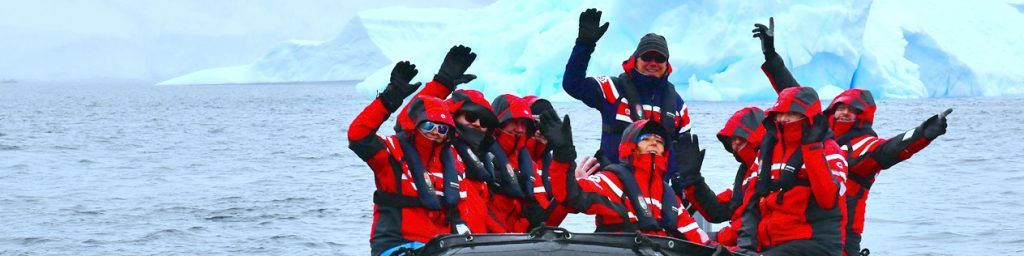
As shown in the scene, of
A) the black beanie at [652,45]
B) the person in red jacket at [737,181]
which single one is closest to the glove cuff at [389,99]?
the person in red jacket at [737,181]

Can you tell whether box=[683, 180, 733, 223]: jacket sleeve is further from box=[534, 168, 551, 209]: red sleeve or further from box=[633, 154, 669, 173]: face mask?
box=[534, 168, 551, 209]: red sleeve

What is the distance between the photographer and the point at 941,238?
14109mm

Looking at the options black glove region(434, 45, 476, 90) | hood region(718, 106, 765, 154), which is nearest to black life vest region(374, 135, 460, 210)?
black glove region(434, 45, 476, 90)

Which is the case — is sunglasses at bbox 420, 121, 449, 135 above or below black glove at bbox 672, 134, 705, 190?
above

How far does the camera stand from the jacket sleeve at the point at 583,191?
545 centimetres

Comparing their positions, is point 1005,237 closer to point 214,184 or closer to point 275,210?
point 275,210

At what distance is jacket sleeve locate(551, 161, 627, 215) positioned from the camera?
214 inches

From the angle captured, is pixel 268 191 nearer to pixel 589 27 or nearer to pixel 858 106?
pixel 589 27

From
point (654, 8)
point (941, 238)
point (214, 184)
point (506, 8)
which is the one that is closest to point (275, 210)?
point (214, 184)

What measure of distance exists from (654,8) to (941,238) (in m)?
20.7

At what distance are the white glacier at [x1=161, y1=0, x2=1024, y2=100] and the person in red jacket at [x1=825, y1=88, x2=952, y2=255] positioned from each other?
1078 inches

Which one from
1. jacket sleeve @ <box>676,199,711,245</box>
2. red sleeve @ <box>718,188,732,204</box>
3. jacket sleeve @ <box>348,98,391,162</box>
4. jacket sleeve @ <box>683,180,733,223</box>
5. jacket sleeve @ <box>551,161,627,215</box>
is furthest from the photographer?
red sleeve @ <box>718,188,732,204</box>

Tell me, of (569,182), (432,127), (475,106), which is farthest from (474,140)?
(569,182)

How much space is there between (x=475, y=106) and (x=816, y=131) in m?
1.63
